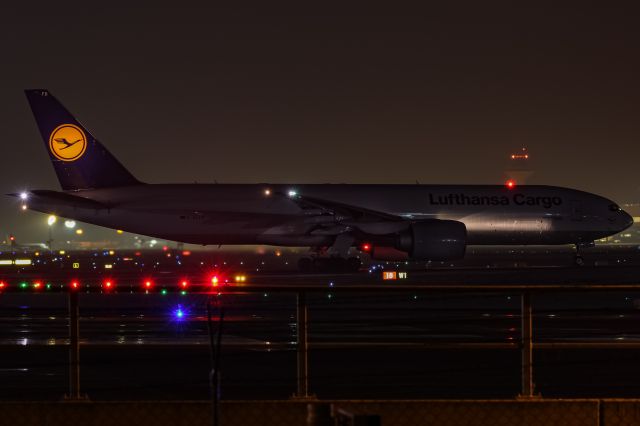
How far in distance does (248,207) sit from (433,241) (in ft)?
25.3

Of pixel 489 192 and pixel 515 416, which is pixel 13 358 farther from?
pixel 489 192

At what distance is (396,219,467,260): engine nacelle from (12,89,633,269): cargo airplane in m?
0.28

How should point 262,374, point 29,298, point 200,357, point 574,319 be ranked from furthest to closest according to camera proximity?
point 29,298, point 574,319, point 200,357, point 262,374

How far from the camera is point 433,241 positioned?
1491 inches

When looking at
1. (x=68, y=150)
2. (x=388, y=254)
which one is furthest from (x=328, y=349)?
(x=68, y=150)

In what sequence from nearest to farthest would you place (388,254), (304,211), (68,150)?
(388,254)
(68,150)
(304,211)

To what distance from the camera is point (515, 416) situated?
862 centimetres

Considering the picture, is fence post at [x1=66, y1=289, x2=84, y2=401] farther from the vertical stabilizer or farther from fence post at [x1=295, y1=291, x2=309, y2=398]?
the vertical stabilizer

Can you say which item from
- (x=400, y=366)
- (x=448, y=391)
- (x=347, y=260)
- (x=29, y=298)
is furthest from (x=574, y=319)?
(x=347, y=260)

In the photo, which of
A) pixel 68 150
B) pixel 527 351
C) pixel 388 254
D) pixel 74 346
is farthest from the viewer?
pixel 68 150

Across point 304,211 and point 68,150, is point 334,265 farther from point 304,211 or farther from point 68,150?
point 68,150

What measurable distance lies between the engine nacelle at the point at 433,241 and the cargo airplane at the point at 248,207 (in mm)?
277

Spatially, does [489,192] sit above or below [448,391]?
above

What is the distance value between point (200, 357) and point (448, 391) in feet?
13.0
